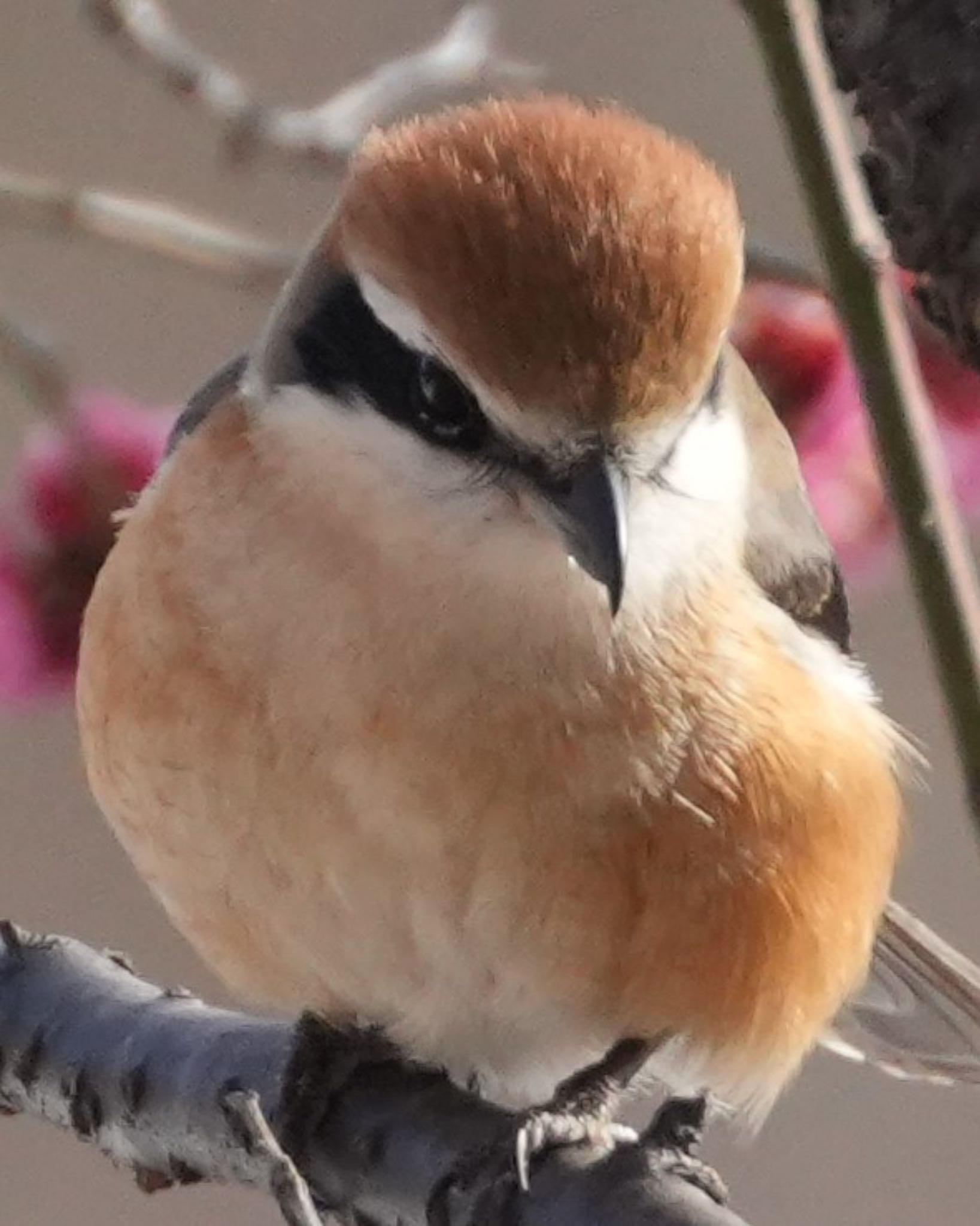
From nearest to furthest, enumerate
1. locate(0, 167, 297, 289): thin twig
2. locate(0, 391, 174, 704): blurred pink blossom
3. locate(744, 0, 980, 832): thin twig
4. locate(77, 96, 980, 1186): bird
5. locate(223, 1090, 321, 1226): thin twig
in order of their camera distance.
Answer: locate(744, 0, 980, 832): thin twig
locate(223, 1090, 321, 1226): thin twig
locate(77, 96, 980, 1186): bird
locate(0, 167, 297, 289): thin twig
locate(0, 391, 174, 704): blurred pink blossom

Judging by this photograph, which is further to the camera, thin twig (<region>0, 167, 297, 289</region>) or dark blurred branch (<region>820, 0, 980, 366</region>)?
thin twig (<region>0, 167, 297, 289</region>)

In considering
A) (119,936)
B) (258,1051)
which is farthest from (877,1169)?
(258,1051)

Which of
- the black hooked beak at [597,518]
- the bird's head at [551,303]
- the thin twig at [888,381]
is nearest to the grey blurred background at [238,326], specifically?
the bird's head at [551,303]

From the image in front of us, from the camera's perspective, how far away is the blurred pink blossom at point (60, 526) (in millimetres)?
1502

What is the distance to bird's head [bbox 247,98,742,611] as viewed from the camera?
1161mm

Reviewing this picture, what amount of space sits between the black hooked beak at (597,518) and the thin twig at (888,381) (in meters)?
0.45

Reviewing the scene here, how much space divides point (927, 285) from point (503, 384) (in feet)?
1.01

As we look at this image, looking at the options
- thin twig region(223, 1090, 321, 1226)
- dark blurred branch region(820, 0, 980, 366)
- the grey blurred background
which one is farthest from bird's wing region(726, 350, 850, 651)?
the grey blurred background

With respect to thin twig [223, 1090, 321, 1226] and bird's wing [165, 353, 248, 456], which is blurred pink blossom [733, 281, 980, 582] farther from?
thin twig [223, 1090, 321, 1226]

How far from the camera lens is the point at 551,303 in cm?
116

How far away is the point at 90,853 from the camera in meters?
3.47

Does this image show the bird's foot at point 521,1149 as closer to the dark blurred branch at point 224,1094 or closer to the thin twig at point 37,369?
the dark blurred branch at point 224,1094

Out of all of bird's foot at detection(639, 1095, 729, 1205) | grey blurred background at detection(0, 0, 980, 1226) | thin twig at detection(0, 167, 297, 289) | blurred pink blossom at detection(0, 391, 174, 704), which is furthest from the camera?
grey blurred background at detection(0, 0, 980, 1226)

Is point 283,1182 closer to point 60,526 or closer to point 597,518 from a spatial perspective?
point 597,518
